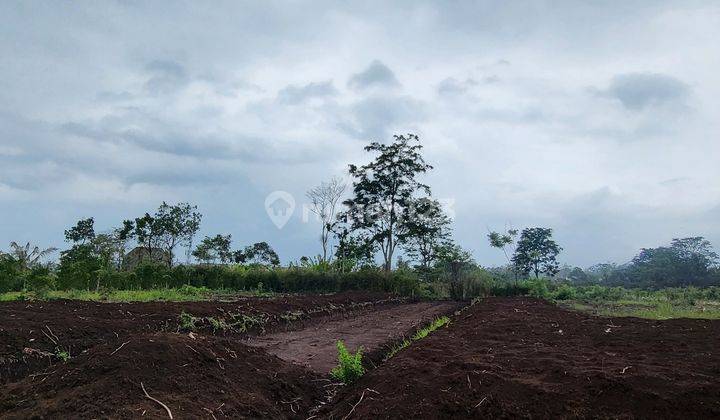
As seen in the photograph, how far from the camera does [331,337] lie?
35.5ft

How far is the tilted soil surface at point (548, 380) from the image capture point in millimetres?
3889

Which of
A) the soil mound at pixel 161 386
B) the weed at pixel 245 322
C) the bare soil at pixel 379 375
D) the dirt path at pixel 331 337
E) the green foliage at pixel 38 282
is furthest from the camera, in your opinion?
the green foliage at pixel 38 282

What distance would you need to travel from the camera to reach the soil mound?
4.35 metres

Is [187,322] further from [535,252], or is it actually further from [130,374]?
[535,252]

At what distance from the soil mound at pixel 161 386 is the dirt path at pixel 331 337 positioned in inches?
65.6

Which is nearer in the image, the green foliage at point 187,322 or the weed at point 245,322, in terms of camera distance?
the green foliage at point 187,322

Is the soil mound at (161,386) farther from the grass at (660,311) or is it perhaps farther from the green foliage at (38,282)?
the grass at (660,311)

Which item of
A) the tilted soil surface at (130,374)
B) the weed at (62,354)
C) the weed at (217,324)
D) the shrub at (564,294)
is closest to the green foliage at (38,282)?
the weed at (217,324)

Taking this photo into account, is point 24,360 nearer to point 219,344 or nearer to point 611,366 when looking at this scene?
point 219,344

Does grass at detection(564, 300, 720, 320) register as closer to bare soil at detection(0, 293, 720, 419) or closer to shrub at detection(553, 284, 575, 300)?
bare soil at detection(0, 293, 720, 419)

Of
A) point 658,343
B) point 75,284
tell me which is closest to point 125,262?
point 75,284

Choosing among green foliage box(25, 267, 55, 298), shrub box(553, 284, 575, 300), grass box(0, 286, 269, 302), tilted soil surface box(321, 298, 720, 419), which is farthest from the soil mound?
shrub box(553, 284, 575, 300)

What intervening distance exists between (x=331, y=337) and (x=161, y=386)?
6.19 metres

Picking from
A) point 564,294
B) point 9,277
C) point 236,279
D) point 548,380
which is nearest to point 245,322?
point 548,380
